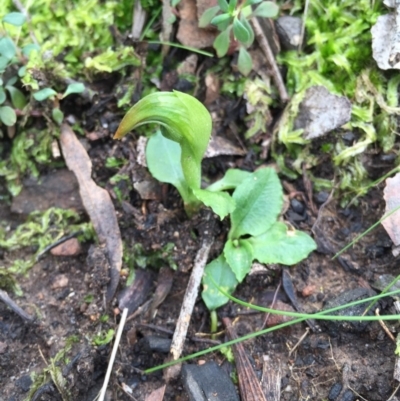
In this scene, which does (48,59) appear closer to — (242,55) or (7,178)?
(7,178)

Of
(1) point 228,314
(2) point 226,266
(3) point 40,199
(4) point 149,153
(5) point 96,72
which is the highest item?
(5) point 96,72

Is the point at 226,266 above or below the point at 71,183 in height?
below

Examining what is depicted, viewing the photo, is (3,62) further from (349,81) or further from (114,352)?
(349,81)

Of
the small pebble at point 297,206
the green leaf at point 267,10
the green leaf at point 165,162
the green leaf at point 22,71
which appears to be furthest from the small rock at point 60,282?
the green leaf at point 267,10

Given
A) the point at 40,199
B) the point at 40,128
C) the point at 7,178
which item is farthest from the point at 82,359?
the point at 40,128

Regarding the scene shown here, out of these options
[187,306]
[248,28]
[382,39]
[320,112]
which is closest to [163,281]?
[187,306]

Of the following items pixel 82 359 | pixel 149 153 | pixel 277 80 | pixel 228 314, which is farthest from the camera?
pixel 277 80

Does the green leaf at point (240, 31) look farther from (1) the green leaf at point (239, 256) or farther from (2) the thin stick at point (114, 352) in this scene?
(2) the thin stick at point (114, 352)
